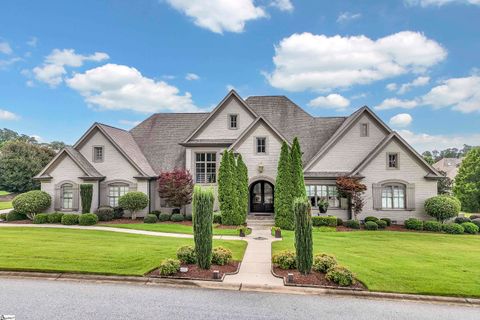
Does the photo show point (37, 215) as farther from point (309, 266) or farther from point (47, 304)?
point (309, 266)

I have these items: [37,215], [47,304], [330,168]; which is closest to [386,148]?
[330,168]

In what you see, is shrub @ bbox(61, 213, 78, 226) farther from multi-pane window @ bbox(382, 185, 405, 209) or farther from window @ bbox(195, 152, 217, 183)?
multi-pane window @ bbox(382, 185, 405, 209)

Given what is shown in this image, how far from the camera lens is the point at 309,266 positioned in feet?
32.5

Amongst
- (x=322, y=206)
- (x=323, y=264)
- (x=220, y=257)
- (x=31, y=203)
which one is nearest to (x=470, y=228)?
(x=322, y=206)

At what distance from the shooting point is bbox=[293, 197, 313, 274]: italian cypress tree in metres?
9.88

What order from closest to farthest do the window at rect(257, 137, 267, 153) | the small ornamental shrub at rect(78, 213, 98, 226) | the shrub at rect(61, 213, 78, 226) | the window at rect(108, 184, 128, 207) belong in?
the small ornamental shrub at rect(78, 213, 98, 226)
the shrub at rect(61, 213, 78, 226)
the window at rect(257, 137, 267, 153)
the window at rect(108, 184, 128, 207)

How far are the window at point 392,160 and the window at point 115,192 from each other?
824 inches

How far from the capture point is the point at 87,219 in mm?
21141

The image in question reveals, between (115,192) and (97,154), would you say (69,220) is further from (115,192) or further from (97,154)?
(97,154)

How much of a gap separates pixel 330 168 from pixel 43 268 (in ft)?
64.0

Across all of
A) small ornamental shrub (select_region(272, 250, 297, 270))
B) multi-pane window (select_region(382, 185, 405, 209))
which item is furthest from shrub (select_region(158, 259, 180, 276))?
multi-pane window (select_region(382, 185, 405, 209))

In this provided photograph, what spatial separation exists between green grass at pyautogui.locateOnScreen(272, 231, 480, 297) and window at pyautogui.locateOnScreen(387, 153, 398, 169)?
5.35 m

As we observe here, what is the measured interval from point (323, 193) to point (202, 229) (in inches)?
592

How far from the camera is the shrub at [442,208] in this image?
823 inches
